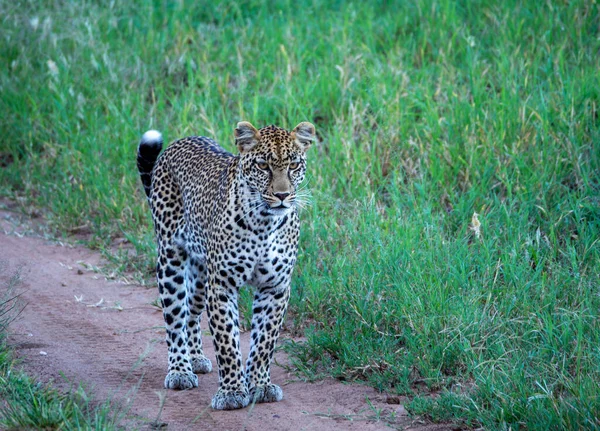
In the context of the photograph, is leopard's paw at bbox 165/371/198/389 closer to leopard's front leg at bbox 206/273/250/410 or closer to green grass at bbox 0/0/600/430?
leopard's front leg at bbox 206/273/250/410

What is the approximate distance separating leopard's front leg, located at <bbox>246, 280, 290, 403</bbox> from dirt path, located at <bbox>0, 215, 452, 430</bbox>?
0.30 feet

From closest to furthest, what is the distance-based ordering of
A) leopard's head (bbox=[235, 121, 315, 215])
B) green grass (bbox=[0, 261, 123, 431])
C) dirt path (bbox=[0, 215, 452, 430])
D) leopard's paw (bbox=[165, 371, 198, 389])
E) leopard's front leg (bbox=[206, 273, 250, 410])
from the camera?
green grass (bbox=[0, 261, 123, 431]) < dirt path (bbox=[0, 215, 452, 430]) < leopard's head (bbox=[235, 121, 315, 215]) < leopard's front leg (bbox=[206, 273, 250, 410]) < leopard's paw (bbox=[165, 371, 198, 389])

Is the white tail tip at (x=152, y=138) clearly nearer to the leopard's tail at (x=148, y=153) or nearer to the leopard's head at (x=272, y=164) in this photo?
the leopard's tail at (x=148, y=153)

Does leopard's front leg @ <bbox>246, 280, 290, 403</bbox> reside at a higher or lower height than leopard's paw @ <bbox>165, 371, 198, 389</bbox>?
higher

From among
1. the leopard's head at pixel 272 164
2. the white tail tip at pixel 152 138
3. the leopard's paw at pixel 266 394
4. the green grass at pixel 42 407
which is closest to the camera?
the green grass at pixel 42 407

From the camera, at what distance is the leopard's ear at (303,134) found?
18.3ft

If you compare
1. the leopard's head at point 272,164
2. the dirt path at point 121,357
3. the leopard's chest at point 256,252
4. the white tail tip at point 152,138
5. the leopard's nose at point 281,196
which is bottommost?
the dirt path at point 121,357

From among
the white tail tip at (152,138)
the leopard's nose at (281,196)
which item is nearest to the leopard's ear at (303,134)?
the leopard's nose at (281,196)

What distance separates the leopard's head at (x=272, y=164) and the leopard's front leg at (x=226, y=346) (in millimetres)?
577

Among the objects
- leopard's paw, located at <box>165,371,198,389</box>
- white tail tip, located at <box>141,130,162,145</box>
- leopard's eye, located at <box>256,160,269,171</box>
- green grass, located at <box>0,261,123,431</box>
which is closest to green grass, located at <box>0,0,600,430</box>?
leopard's paw, located at <box>165,371,198,389</box>

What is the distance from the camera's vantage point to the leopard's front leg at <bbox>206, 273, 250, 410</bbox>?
17.8 ft

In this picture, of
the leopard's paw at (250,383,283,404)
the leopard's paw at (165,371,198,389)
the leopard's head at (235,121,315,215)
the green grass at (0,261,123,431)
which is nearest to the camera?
the green grass at (0,261,123,431)

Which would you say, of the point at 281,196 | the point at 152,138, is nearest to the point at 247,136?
the point at 281,196

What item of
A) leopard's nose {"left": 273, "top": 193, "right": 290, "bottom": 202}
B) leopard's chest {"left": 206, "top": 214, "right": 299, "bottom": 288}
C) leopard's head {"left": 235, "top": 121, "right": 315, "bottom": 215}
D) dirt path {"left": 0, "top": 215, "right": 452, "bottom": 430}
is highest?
leopard's head {"left": 235, "top": 121, "right": 315, "bottom": 215}
